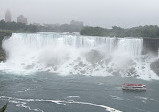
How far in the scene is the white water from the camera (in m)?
62.6

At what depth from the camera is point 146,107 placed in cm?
3747

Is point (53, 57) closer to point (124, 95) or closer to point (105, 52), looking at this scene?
point (105, 52)

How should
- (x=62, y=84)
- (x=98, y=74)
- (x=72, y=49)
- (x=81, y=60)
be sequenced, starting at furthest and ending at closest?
(x=72, y=49) → (x=81, y=60) → (x=98, y=74) → (x=62, y=84)

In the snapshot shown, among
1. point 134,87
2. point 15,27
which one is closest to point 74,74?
point 134,87

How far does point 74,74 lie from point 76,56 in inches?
406

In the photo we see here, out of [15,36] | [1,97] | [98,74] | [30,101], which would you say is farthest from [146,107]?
[15,36]

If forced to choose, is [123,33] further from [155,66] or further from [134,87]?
[134,87]

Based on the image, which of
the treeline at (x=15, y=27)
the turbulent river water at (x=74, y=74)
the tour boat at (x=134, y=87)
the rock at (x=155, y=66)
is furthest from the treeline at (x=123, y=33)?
the tour boat at (x=134, y=87)

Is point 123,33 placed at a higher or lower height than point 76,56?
higher

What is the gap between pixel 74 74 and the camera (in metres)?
60.0

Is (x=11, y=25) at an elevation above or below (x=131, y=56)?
above

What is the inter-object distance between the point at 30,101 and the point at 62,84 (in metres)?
10.8

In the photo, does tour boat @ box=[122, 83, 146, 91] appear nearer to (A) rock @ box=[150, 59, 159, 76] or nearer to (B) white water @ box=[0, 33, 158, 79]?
(B) white water @ box=[0, 33, 158, 79]

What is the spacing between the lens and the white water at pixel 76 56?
6259cm
